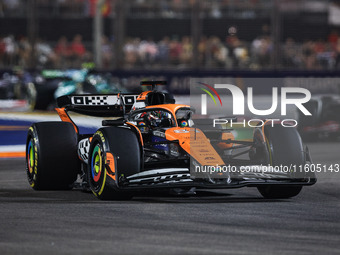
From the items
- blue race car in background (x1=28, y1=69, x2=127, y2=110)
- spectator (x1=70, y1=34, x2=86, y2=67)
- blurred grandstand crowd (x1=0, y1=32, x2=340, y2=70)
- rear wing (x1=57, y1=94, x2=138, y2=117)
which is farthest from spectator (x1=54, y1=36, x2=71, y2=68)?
rear wing (x1=57, y1=94, x2=138, y2=117)

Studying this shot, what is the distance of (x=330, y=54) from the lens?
2742 centimetres

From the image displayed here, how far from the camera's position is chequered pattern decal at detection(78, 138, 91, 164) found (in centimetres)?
920

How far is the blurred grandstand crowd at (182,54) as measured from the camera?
2742 centimetres

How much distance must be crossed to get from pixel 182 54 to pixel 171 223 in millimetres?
21090

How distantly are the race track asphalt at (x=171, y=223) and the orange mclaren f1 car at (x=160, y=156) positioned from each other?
0.20 meters

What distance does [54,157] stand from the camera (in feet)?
30.9

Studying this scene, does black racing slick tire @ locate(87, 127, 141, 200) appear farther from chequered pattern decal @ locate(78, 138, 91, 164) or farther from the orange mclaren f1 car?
chequered pattern decal @ locate(78, 138, 91, 164)

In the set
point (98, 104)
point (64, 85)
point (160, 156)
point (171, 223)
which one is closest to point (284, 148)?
point (160, 156)

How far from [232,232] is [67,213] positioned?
175cm

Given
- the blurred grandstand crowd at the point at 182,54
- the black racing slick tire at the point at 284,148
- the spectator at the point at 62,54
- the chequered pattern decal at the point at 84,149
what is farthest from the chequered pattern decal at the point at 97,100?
the spectator at the point at 62,54

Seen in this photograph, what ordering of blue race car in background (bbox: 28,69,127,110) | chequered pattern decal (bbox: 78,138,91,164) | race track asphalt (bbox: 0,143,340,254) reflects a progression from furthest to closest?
blue race car in background (bbox: 28,69,127,110)
chequered pattern decal (bbox: 78,138,91,164)
race track asphalt (bbox: 0,143,340,254)

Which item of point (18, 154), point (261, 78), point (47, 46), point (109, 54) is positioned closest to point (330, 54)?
point (261, 78)

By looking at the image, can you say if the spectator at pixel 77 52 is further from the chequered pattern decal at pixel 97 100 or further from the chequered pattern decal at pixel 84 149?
the chequered pattern decal at pixel 84 149

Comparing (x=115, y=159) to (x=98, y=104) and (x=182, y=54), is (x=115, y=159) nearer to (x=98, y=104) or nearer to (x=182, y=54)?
(x=98, y=104)
